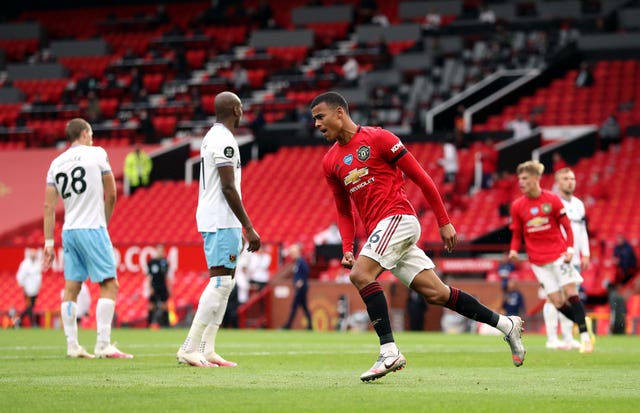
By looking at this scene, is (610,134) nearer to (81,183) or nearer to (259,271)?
(259,271)

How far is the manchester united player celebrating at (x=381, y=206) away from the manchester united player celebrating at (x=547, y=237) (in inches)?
203

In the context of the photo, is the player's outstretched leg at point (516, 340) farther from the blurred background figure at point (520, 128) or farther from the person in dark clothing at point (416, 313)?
the blurred background figure at point (520, 128)

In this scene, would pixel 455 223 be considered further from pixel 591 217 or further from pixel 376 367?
pixel 376 367

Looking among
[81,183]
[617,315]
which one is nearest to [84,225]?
[81,183]

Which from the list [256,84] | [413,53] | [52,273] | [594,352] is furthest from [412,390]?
[256,84]

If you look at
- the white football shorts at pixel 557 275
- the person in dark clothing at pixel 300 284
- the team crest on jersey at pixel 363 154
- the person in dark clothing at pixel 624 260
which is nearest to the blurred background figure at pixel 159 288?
the person in dark clothing at pixel 300 284

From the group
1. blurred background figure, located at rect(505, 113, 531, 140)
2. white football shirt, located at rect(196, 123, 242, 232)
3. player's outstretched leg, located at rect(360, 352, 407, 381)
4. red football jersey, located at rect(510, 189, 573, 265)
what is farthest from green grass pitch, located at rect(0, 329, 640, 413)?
blurred background figure, located at rect(505, 113, 531, 140)

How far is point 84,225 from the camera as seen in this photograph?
12.2 meters

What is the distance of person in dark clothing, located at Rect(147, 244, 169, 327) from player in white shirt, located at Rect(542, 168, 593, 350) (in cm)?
1376

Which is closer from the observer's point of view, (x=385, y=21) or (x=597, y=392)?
(x=597, y=392)

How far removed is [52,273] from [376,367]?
2696cm

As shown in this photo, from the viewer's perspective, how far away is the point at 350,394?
7.87 meters

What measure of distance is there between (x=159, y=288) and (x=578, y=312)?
15732 mm

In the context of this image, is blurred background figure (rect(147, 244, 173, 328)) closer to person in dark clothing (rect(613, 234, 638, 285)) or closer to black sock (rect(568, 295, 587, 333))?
person in dark clothing (rect(613, 234, 638, 285))
